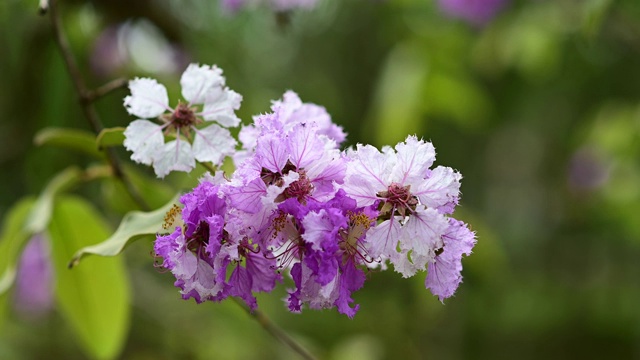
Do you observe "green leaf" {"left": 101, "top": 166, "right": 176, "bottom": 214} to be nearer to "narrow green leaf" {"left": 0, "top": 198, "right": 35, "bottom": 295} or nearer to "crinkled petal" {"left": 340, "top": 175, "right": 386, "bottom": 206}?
"narrow green leaf" {"left": 0, "top": 198, "right": 35, "bottom": 295}

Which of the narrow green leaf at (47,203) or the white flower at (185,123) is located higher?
the white flower at (185,123)

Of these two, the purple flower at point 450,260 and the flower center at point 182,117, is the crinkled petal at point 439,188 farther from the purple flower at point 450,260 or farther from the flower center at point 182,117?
the flower center at point 182,117

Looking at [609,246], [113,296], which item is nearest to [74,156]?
[113,296]

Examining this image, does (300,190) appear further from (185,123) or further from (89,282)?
(89,282)

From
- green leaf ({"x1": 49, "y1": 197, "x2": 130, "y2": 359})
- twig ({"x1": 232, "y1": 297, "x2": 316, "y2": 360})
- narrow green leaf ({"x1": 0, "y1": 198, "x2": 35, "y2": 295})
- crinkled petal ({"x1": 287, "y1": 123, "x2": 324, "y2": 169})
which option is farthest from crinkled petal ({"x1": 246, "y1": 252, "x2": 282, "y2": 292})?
green leaf ({"x1": 49, "y1": 197, "x2": 130, "y2": 359})

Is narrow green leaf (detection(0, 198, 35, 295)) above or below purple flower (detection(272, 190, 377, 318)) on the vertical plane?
below

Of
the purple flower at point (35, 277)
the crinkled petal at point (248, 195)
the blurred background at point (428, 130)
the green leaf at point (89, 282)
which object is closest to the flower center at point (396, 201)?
the crinkled petal at point (248, 195)
